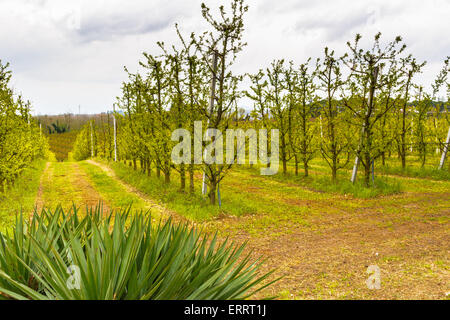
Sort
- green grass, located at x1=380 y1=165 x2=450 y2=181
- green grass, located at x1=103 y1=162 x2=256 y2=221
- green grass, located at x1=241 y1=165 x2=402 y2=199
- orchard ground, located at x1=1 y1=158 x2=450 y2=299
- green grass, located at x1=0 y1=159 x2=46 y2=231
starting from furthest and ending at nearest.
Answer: green grass, located at x1=380 y1=165 x2=450 y2=181 → green grass, located at x1=241 y1=165 x2=402 y2=199 → green grass, located at x1=103 y1=162 x2=256 y2=221 → green grass, located at x1=0 y1=159 x2=46 y2=231 → orchard ground, located at x1=1 y1=158 x2=450 y2=299

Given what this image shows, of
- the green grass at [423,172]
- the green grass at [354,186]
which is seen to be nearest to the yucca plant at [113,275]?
the green grass at [354,186]

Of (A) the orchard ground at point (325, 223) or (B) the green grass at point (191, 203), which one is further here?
(B) the green grass at point (191, 203)

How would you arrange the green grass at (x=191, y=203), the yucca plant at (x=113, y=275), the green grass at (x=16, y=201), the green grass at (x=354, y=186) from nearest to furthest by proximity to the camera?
the yucca plant at (x=113, y=275)
the green grass at (x=16, y=201)
the green grass at (x=191, y=203)
the green grass at (x=354, y=186)

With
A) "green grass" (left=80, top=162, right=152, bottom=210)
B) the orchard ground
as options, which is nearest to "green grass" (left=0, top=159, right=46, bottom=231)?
the orchard ground

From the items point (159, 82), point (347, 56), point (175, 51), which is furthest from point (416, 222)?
point (159, 82)

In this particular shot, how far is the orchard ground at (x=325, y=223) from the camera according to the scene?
4.89 m

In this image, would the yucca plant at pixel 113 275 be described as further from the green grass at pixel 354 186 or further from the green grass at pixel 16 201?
the green grass at pixel 354 186

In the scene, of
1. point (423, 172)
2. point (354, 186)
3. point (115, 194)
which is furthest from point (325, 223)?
point (423, 172)

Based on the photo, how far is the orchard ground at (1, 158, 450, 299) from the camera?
489cm

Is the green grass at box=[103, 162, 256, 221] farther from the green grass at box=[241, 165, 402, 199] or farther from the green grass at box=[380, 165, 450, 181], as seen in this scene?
the green grass at box=[380, 165, 450, 181]

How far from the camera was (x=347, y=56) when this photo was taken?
1276cm

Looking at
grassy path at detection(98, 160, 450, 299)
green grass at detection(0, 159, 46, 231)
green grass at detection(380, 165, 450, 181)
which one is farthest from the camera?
green grass at detection(380, 165, 450, 181)

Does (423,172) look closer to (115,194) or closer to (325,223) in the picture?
(325,223)

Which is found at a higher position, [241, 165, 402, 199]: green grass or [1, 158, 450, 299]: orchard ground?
[241, 165, 402, 199]: green grass
